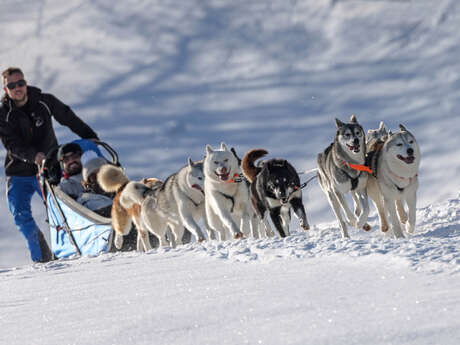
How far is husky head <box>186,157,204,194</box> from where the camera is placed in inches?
239

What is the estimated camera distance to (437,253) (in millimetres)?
3168

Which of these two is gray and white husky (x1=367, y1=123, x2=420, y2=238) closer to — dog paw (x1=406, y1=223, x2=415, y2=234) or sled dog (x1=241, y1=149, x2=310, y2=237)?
dog paw (x1=406, y1=223, x2=415, y2=234)

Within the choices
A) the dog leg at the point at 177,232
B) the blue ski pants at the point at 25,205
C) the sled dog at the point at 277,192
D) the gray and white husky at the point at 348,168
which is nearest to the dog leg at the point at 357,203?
the gray and white husky at the point at 348,168

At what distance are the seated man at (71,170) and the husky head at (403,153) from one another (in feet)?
12.9

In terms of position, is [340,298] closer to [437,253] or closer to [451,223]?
[437,253]

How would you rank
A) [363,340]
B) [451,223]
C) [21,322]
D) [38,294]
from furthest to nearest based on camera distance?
[451,223] < [38,294] < [21,322] < [363,340]

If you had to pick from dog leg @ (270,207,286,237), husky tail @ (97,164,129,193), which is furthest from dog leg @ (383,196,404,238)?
husky tail @ (97,164,129,193)

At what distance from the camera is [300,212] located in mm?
5574

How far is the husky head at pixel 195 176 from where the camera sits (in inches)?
239

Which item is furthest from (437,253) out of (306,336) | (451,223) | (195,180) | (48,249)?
(48,249)

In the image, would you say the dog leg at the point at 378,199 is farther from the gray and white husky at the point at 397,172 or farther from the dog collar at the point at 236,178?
the dog collar at the point at 236,178

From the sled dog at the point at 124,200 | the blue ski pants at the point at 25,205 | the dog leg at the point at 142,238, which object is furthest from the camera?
the blue ski pants at the point at 25,205

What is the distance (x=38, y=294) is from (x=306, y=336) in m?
2.20

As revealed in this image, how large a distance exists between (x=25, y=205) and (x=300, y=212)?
3.75 metres
